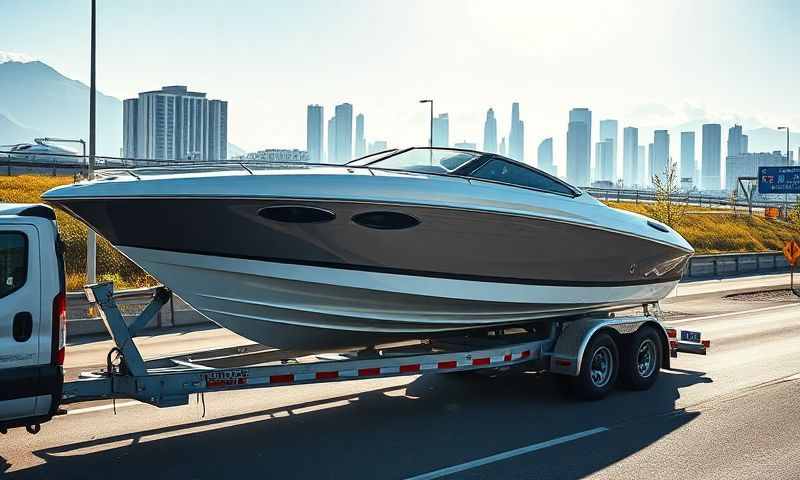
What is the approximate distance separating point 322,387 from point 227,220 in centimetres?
323

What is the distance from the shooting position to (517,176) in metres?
9.46

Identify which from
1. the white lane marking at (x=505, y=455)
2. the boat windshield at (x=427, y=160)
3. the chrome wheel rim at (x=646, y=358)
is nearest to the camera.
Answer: the white lane marking at (x=505, y=455)

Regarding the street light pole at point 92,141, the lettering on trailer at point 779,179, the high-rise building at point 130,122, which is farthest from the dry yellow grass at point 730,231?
the high-rise building at point 130,122

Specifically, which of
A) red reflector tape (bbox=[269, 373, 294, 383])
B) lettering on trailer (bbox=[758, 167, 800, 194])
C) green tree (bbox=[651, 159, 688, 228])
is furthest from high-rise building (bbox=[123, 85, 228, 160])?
red reflector tape (bbox=[269, 373, 294, 383])

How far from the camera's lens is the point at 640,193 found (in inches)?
2511

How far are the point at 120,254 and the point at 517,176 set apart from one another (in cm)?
1350

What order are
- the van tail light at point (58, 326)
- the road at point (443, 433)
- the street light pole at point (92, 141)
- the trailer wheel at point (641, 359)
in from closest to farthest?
the van tail light at point (58, 326), the road at point (443, 433), the trailer wheel at point (641, 359), the street light pole at point (92, 141)

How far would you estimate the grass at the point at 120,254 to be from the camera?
22031 millimetres

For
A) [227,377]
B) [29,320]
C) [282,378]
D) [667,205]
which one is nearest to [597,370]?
[282,378]

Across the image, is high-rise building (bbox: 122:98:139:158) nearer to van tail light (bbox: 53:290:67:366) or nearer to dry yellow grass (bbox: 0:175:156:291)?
dry yellow grass (bbox: 0:175:156:291)

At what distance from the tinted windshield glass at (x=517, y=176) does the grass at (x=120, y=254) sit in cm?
699

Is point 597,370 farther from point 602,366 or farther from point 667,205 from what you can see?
point 667,205

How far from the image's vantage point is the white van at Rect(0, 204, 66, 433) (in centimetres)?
600

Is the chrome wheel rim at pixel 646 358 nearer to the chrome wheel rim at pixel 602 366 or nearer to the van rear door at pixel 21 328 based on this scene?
the chrome wheel rim at pixel 602 366
